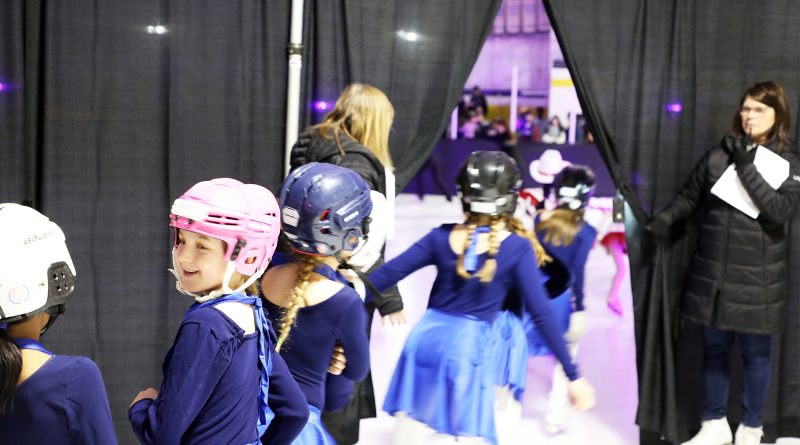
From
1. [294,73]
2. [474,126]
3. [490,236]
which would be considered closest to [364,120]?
[294,73]

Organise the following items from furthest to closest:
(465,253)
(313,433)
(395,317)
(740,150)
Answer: (740,150)
(395,317)
(465,253)
(313,433)

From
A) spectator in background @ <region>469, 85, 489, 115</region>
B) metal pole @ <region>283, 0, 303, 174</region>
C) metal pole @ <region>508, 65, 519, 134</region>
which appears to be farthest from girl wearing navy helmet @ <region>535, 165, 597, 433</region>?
spectator in background @ <region>469, 85, 489, 115</region>

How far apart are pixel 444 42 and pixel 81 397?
293 centimetres

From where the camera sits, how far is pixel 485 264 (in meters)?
3.06

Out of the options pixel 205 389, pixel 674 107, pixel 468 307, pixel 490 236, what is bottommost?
pixel 468 307

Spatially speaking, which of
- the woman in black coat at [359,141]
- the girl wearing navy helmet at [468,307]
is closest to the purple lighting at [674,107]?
the woman in black coat at [359,141]

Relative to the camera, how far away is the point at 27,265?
1768 mm

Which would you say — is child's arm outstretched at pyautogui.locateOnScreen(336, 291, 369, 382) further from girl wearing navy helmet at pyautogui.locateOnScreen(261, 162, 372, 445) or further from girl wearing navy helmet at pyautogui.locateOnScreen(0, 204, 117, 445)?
girl wearing navy helmet at pyautogui.locateOnScreen(0, 204, 117, 445)

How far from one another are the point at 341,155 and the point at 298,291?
54.7 inches

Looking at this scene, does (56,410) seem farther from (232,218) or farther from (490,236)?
(490,236)

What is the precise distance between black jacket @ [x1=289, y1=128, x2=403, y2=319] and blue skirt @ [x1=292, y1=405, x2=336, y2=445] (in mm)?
1380

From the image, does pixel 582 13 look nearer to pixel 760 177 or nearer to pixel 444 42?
pixel 444 42

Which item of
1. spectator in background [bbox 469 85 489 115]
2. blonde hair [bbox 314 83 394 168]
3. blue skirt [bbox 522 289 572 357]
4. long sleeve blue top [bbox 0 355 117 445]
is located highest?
spectator in background [bbox 469 85 489 115]

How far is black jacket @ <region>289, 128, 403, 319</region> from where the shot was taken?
11.8ft
